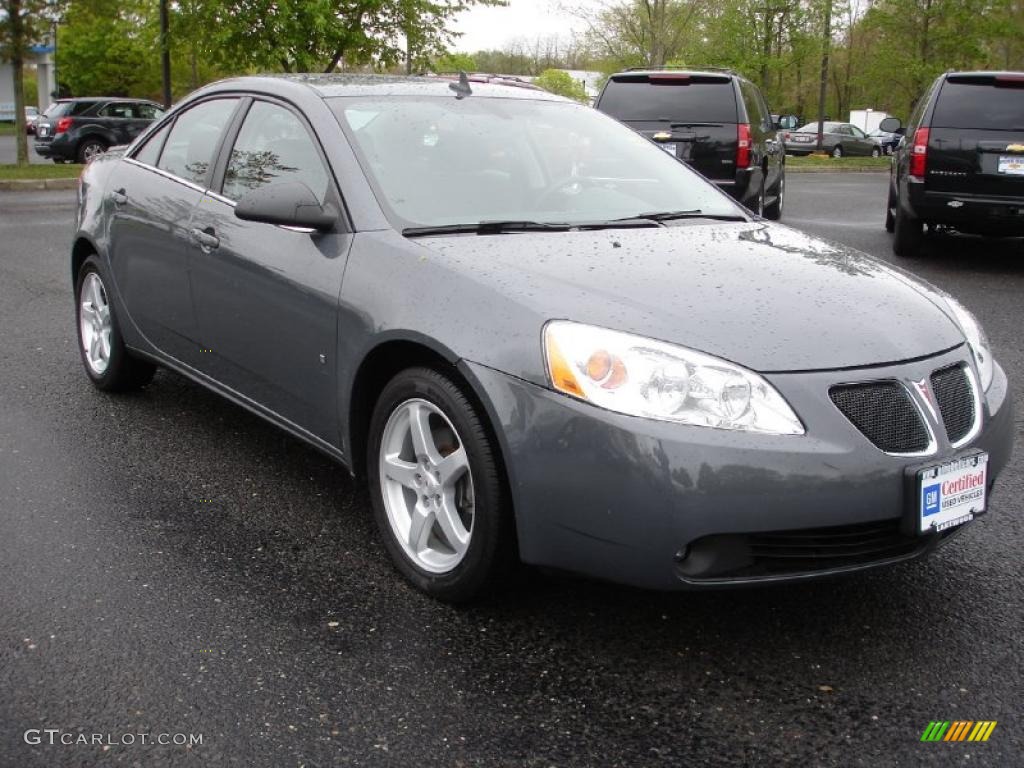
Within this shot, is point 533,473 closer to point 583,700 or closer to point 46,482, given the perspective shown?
point 583,700

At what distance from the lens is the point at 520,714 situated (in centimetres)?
270

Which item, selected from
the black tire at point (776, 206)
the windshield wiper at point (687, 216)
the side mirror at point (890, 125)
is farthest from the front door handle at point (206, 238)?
the side mirror at point (890, 125)

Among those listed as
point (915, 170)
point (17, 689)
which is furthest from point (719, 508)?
point (915, 170)

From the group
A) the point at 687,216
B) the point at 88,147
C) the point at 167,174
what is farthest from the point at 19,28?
the point at 687,216

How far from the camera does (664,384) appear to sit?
277 centimetres

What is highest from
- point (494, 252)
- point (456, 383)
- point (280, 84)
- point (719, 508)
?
point (280, 84)

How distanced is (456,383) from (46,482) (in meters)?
2.07

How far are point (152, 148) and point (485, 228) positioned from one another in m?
2.26

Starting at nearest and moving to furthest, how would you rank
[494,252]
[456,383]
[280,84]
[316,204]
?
[456,383] < [494,252] < [316,204] < [280,84]

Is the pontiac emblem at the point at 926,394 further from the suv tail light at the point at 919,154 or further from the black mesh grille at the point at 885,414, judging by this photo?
the suv tail light at the point at 919,154

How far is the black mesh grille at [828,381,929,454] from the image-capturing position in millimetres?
2793

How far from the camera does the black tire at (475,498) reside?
299cm

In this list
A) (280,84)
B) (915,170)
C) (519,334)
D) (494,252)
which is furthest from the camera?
(915,170)

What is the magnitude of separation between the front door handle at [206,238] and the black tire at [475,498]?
1.21 metres
